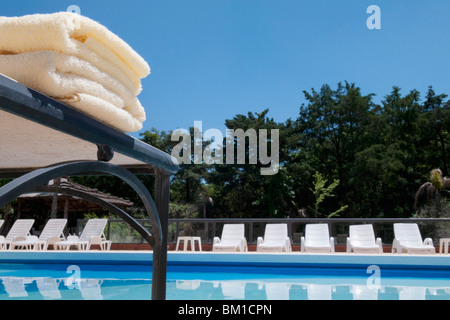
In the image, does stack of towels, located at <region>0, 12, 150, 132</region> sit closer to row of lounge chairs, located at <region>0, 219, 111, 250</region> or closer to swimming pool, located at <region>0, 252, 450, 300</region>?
swimming pool, located at <region>0, 252, 450, 300</region>

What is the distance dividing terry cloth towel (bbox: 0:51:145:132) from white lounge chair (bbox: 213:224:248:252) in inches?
379

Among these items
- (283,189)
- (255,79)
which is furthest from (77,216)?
(255,79)

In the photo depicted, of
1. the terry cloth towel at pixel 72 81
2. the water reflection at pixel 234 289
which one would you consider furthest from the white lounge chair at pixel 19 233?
the terry cloth towel at pixel 72 81

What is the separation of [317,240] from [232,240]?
7.17 ft

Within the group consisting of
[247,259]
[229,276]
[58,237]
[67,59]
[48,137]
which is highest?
[67,59]

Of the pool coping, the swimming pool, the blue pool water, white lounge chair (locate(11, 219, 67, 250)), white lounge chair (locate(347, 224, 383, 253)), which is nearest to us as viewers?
the blue pool water

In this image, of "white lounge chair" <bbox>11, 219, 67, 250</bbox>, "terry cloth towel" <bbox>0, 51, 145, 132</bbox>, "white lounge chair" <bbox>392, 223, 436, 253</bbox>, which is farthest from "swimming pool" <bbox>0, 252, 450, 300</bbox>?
"terry cloth towel" <bbox>0, 51, 145, 132</bbox>

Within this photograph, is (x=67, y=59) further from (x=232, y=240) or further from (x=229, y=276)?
(x=232, y=240)

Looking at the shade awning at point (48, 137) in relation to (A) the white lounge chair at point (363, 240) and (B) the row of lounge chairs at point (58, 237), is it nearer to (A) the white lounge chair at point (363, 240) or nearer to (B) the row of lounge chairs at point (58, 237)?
(A) the white lounge chair at point (363, 240)

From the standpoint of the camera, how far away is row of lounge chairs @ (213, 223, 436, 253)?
9789 millimetres

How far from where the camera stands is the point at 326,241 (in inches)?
397

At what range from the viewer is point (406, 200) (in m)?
24.9

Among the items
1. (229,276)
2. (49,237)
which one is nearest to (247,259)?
(229,276)

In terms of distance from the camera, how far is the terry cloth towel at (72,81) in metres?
0.84
